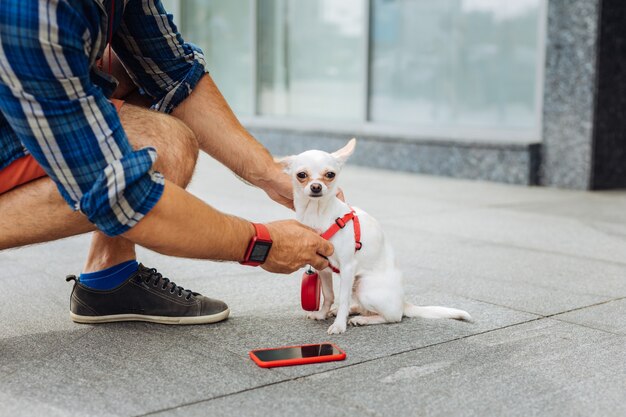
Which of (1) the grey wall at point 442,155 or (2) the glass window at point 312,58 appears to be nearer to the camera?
(1) the grey wall at point 442,155

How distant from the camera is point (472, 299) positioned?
2.96 meters

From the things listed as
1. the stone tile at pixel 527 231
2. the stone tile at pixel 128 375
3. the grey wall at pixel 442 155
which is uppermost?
the grey wall at pixel 442 155

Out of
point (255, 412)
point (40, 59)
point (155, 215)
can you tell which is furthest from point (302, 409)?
point (40, 59)

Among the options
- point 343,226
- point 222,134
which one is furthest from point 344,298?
point 222,134

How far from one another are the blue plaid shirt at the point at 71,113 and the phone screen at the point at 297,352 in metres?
0.54

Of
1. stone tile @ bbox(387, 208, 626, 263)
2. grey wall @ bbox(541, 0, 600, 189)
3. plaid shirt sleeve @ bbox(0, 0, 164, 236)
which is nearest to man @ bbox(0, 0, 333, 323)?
plaid shirt sleeve @ bbox(0, 0, 164, 236)

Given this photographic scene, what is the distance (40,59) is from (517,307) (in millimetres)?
1815

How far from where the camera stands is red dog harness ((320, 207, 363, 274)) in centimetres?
247

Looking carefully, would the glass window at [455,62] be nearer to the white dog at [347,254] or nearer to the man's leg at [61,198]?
the white dog at [347,254]

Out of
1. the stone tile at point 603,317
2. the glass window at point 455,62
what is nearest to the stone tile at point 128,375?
the stone tile at point 603,317

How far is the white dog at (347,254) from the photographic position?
8.08 feet

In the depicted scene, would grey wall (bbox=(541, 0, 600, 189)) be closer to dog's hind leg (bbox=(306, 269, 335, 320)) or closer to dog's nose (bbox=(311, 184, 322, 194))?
dog's hind leg (bbox=(306, 269, 335, 320))

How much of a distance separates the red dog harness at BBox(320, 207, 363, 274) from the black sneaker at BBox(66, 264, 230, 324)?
0.45m

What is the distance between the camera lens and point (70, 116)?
1951mm
